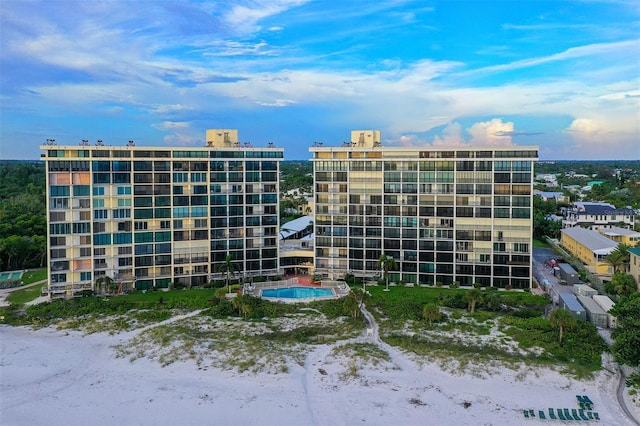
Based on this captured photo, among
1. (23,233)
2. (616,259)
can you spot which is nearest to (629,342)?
(616,259)

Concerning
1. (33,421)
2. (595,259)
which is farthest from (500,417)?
(595,259)

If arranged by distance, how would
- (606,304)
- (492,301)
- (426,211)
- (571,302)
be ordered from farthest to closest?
1. (426,211)
2. (492,301)
3. (571,302)
4. (606,304)

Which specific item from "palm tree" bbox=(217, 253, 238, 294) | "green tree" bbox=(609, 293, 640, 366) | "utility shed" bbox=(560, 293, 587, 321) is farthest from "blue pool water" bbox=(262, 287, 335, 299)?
"green tree" bbox=(609, 293, 640, 366)

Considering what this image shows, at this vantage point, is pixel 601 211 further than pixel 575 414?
Yes

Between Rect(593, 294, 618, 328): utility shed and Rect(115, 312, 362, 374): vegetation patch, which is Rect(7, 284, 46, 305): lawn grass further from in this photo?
Rect(593, 294, 618, 328): utility shed

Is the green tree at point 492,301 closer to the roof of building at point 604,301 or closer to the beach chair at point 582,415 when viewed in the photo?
the roof of building at point 604,301

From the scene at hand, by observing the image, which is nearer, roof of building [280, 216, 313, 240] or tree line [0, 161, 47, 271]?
tree line [0, 161, 47, 271]

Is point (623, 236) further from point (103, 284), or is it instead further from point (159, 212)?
point (103, 284)
